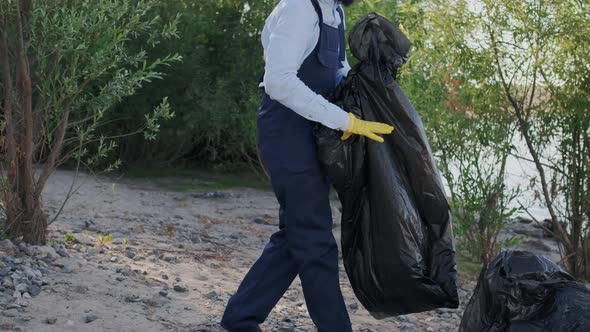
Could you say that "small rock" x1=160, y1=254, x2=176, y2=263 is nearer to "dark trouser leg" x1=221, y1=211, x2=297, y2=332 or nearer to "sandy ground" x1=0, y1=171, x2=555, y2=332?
"sandy ground" x1=0, y1=171, x2=555, y2=332

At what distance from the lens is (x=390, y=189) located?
329 cm

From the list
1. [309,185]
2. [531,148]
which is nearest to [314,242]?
[309,185]

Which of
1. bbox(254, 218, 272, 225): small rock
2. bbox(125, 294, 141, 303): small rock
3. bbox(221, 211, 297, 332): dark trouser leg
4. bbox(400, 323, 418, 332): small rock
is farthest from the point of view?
bbox(254, 218, 272, 225): small rock

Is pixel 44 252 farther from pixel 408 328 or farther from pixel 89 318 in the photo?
pixel 408 328

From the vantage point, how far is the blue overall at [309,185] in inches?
129

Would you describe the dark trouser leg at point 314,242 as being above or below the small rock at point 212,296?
above

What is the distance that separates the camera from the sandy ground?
12.7ft

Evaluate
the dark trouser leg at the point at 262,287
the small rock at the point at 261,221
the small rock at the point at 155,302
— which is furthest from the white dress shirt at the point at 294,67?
the small rock at the point at 261,221

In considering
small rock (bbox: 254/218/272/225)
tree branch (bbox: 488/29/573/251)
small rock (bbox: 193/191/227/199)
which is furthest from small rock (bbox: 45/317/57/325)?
small rock (bbox: 193/191/227/199)

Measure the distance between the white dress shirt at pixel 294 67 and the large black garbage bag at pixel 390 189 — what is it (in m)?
0.14

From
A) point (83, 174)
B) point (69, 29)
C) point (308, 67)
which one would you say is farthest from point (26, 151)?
point (83, 174)

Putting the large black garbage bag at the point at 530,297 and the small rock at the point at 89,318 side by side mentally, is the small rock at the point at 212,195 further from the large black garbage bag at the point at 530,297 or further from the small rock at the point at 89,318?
the large black garbage bag at the point at 530,297

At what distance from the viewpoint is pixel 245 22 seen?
9273 mm

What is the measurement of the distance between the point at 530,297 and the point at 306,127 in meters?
1.01
